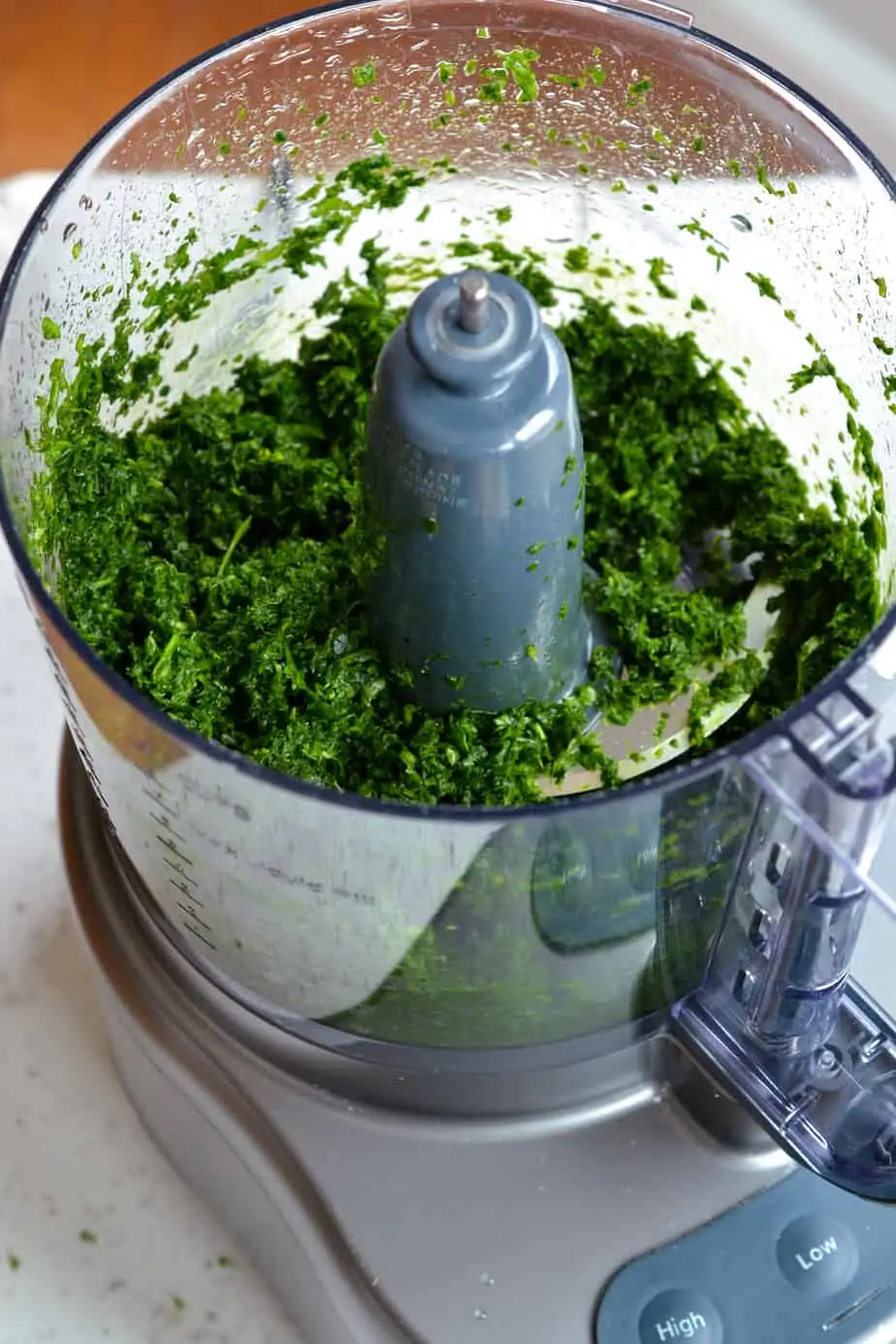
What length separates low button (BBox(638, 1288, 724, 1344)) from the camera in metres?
0.66

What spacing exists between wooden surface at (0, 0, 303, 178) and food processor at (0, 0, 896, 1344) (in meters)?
0.72

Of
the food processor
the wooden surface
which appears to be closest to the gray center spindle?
the food processor

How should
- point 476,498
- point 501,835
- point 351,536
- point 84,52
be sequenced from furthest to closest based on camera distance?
point 84,52 < point 351,536 < point 476,498 < point 501,835

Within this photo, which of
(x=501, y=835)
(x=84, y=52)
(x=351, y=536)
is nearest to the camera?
(x=501, y=835)

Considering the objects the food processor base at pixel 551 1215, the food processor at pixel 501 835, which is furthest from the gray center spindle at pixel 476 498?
the food processor base at pixel 551 1215

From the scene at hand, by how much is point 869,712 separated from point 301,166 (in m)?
0.45

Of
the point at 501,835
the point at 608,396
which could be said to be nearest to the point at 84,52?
the point at 608,396

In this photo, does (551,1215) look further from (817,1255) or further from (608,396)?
(608,396)

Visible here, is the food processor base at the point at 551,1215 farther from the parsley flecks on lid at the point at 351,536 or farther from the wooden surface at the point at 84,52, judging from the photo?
the wooden surface at the point at 84,52

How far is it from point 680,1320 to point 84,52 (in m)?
1.30

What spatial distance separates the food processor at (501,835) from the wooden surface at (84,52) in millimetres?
723

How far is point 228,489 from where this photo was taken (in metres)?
0.82

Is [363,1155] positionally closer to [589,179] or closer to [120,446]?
[120,446]

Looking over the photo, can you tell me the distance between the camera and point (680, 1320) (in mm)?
668
